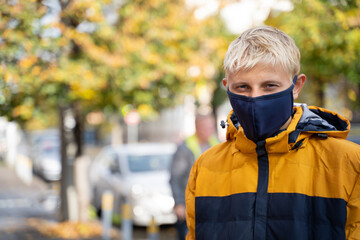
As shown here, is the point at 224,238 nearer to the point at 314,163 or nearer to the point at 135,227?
the point at 314,163

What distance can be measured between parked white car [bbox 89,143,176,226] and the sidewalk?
2.29ft

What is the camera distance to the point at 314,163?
178 centimetres

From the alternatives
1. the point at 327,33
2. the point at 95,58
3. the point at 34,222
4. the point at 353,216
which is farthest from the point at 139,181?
the point at 353,216

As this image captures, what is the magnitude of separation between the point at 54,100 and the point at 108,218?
2212 mm

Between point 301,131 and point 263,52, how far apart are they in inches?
12.5

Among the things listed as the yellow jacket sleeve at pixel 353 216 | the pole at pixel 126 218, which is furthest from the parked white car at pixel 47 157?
the yellow jacket sleeve at pixel 353 216

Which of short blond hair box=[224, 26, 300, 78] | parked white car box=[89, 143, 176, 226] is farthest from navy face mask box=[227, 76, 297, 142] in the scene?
parked white car box=[89, 143, 176, 226]

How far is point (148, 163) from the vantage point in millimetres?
10781

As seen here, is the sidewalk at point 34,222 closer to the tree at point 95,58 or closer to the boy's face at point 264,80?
the tree at point 95,58

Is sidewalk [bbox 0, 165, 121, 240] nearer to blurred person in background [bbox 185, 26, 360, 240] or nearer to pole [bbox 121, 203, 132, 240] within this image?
pole [bbox 121, 203, 132, 240]

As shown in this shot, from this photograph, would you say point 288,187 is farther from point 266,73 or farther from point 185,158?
point 185,158

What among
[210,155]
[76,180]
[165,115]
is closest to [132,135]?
[165,115]

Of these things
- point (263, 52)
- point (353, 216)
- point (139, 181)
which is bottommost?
point (139, 181)

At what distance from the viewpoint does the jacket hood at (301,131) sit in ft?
5.79
